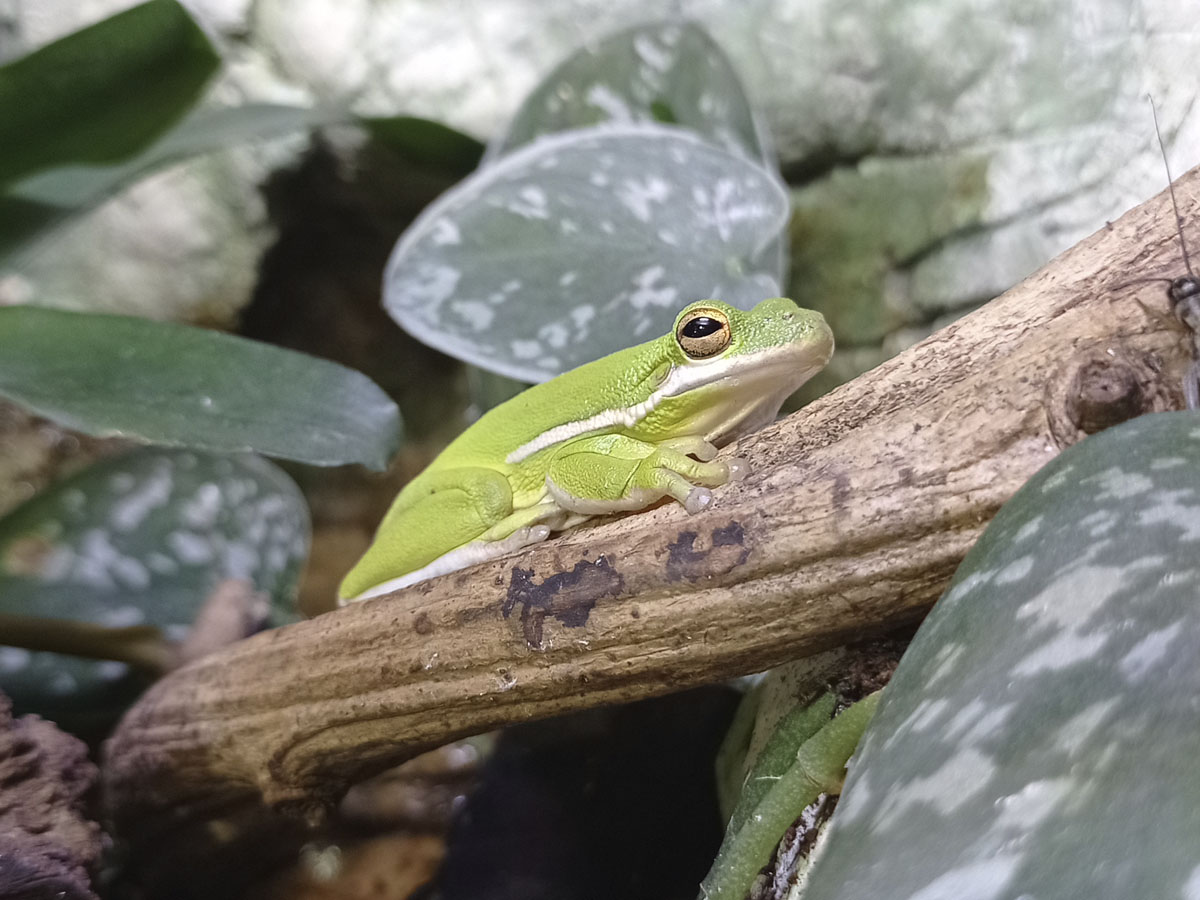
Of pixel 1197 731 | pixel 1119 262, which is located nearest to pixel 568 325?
pixel 1119 262

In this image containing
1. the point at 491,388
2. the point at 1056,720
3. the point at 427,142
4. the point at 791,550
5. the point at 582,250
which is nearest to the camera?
the point at 1056,720

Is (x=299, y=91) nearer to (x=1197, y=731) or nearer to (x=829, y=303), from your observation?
(x=829, y=303)

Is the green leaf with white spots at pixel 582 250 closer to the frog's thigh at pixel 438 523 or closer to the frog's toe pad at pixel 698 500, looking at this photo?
the frog's thigh at pixel 438 523

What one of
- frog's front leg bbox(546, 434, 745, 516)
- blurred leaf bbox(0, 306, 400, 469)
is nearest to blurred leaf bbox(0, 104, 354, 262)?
blurred leaf bbox(0, 306, 400, 469)

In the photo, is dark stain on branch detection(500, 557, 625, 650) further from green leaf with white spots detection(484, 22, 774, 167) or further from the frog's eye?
green leaf with white spots detection(484, 22, 774, 167)

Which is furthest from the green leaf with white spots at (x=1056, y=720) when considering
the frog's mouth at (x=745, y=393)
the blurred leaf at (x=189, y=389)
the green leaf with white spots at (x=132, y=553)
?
the green leaf with white spots at (x=132, y=553)

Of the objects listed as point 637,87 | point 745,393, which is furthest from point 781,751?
point 637,87

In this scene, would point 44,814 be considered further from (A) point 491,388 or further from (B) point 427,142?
(B) point 427,142
